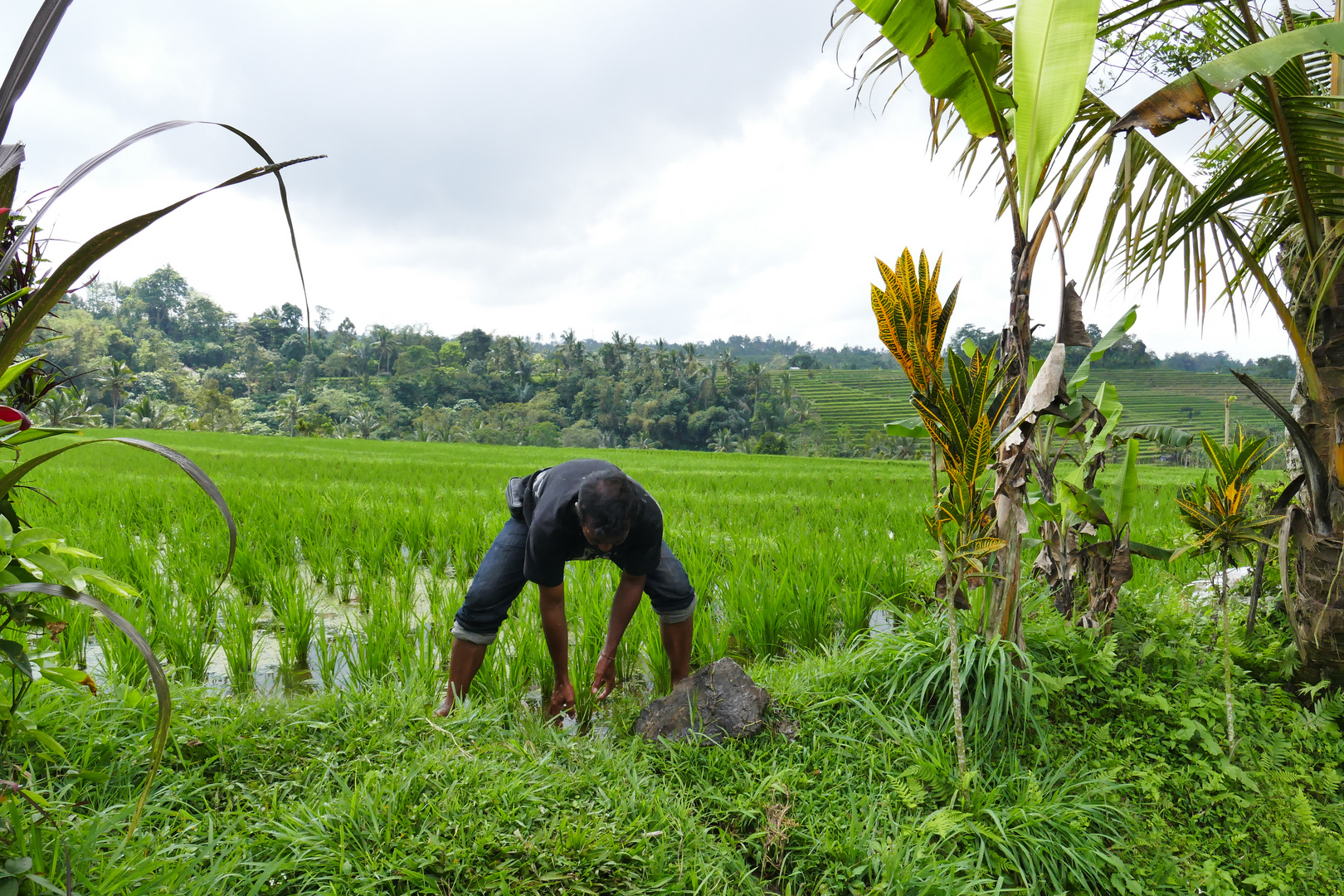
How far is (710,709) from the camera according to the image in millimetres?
2100

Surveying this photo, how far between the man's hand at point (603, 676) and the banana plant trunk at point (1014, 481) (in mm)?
1309

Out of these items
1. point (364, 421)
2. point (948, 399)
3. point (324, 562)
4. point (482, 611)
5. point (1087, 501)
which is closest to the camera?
point (948, 399)

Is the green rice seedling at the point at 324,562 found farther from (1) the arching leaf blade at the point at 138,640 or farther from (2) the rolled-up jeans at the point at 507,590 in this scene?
(1) the arching leaf blade at the point at 138,640

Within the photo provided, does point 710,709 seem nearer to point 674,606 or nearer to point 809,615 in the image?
point 674,606

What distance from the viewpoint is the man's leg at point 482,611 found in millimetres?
2305

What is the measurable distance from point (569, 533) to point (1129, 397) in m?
40.4

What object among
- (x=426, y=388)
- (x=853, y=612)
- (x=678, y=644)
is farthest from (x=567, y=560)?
(x=426, y=388)

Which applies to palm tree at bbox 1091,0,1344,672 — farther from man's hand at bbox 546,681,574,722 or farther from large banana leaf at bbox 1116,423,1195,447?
man's hand at bbox 546,681,574,722

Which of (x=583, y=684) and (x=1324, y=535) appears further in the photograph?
(x=583, y=684)

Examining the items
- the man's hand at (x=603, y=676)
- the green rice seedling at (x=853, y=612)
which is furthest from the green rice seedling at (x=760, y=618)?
the man's hand at (x=603, y=676)

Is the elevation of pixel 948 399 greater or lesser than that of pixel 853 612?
greater

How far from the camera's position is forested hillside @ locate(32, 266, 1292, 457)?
35969mm

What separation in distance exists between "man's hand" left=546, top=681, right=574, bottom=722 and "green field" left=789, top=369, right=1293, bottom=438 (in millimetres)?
11911

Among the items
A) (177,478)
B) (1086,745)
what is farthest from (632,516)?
(177,478)
